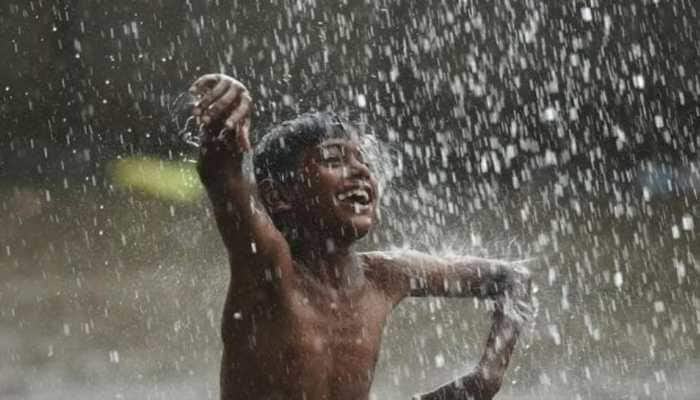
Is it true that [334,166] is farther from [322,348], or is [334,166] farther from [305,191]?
[322,348]

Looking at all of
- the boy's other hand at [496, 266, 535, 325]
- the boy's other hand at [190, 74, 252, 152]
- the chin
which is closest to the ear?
the chin

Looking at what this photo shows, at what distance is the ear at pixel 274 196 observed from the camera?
12.1 feet

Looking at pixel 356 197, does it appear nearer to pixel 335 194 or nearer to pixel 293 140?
pixel 335 194

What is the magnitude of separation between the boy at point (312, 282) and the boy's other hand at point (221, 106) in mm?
211

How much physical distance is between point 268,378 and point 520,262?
4.49 ft

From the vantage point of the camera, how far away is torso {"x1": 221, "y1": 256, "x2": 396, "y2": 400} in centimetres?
340

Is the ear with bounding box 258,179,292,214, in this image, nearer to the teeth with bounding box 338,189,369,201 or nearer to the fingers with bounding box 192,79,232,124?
the teeth with bounding box 338,189,369,201

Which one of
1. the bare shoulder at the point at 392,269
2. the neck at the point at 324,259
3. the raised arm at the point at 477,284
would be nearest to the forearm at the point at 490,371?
the raised arm at the point at 477,284

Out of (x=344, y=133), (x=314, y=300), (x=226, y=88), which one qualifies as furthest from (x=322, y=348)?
(x=226, y=88)

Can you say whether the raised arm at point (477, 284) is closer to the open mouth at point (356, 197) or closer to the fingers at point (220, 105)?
the open mouth at point (356, 197)

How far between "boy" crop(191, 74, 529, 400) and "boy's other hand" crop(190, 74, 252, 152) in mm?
211

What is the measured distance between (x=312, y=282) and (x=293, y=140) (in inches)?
20.8

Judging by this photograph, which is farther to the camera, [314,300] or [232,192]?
[314,300]

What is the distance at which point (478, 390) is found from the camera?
12.1 feet
